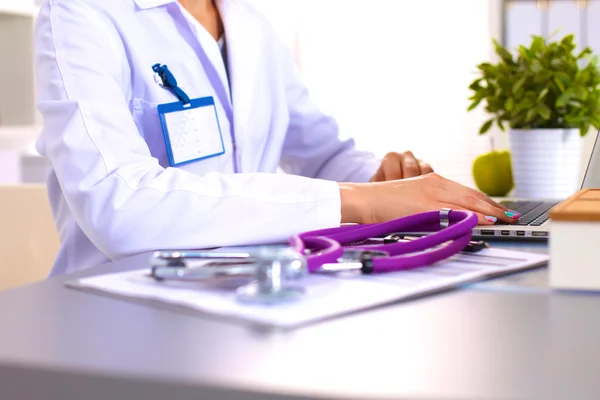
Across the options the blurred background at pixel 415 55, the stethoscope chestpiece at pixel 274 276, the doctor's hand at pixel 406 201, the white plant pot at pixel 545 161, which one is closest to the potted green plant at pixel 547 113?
the white plant pot at pixel 545 161

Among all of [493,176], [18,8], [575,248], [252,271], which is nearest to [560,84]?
[493,176]

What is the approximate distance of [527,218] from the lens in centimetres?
104

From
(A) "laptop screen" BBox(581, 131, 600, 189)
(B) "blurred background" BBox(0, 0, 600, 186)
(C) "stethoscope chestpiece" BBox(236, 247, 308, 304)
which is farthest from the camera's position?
(B) "blurred background" BBox(0, 0, 600, 186)

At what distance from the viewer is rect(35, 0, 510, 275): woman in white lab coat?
925mm

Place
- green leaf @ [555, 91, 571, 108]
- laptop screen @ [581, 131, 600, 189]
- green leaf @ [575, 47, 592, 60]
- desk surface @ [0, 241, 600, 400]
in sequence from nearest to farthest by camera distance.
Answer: desk surface @ [0, 241, 600, 400]
laptop screen @ [581, 131, 600, 189]
green leaf @ [555, 91, 571, 108]
green leaf @ [575, 47, 592, 60]

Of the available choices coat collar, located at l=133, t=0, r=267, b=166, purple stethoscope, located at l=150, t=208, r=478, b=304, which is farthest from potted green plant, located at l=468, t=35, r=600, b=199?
purple stethoscope, located at l=150, t=208, r=478, b=304

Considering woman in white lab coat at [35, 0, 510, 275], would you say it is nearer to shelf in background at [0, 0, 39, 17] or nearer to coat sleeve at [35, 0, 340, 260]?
coat sleeve at [35, 0, 340, 260]

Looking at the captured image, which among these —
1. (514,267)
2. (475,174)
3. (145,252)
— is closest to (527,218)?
(514,267)

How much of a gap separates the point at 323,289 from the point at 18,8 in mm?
2232

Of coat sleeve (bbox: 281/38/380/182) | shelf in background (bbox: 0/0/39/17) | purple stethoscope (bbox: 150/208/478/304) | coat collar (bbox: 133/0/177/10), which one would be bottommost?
purple stethoscope (bbox: 150/208/478/304)

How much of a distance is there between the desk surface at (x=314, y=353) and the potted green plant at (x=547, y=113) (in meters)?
1.22

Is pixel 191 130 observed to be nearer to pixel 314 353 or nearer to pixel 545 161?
Answer: pixel 545 161

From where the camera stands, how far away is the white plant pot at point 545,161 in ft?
5.71

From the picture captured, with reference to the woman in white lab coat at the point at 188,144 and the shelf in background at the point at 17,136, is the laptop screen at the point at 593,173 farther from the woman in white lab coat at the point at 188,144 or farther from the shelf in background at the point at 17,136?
the shelf in background at the point at 17,136
